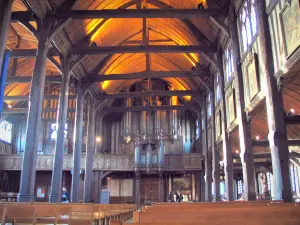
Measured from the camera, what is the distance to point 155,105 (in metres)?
30.5

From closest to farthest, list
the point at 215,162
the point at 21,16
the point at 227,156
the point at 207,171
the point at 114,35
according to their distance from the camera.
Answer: the point at 21,16 → the point at 227,156 → the point at 215,162 → the point at 114,35 → the point at 207,171

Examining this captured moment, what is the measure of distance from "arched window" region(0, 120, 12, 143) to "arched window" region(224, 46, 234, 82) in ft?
74.6

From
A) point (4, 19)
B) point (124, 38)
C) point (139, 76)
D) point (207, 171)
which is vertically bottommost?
point (207, 171)

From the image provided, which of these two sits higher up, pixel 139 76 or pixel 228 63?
pixel 139 76

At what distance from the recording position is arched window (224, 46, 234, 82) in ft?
54.3

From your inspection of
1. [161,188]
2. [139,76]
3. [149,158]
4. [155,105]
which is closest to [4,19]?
[139,76]

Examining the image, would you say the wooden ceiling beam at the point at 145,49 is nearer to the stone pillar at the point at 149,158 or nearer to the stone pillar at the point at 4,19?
the stone pillar at the point at 4,19

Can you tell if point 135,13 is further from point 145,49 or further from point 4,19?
point 4,19

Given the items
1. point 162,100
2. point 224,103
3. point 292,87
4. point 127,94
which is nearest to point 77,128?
point 127,94

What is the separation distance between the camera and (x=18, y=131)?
31.6m

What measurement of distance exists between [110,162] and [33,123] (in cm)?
1380

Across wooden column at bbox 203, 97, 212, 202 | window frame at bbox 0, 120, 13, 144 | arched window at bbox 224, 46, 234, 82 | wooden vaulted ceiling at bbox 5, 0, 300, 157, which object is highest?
wooden vaulted ceiling at bbox 5, 0, 300, 157

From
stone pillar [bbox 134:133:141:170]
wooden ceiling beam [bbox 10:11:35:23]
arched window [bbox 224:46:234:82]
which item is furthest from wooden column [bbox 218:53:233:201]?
stone pillar [bbox 134:133:141:170]

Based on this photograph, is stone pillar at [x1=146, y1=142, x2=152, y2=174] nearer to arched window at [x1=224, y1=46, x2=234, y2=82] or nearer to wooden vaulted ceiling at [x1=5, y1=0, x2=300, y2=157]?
wooden vaulted ceiling at [x1=5, y1=0, x2=300, y2=157]
